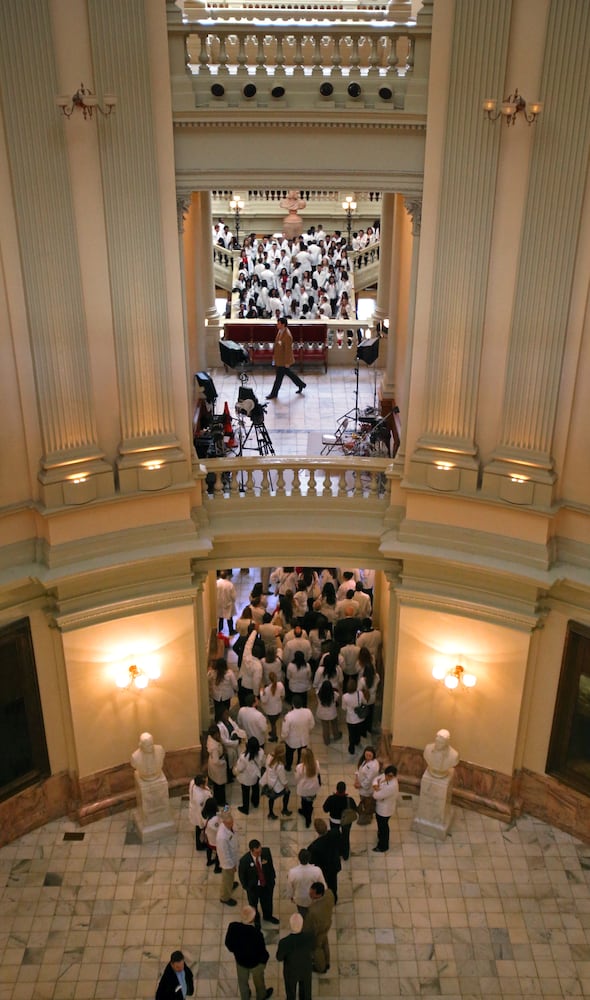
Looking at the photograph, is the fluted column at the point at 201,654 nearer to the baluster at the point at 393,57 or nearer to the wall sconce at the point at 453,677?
the wall sconce at the point at 453,677

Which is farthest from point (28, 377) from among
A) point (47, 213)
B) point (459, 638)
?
point (459, 638)

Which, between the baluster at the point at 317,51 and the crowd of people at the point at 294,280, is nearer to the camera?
the baluster at the point at 317,51

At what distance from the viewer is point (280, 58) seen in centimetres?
984

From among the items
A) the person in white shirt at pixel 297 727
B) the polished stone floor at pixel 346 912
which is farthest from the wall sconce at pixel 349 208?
the polished stone floor at pixel 346 912

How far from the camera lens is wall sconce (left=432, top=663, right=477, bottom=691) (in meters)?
11.5

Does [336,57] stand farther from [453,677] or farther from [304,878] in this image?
[304,878]

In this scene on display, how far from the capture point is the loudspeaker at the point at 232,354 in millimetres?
16016

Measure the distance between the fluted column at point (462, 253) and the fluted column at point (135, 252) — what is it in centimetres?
305

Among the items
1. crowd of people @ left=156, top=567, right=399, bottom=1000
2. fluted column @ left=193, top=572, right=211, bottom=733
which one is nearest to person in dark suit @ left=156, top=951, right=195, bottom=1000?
crowd of people @ left=156, top=567, right=399, bottom=1000

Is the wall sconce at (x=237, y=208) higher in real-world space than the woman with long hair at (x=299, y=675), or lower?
higher

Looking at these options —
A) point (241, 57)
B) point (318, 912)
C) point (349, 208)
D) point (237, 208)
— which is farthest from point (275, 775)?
point (349, 208)

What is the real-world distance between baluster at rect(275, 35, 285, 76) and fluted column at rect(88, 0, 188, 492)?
1.39 m

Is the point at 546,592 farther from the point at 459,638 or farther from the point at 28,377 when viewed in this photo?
the point at 28,377

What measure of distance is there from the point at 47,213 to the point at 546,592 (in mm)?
7006
